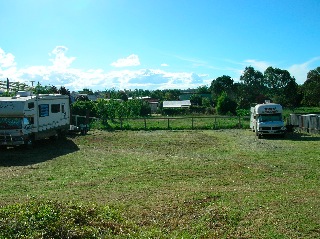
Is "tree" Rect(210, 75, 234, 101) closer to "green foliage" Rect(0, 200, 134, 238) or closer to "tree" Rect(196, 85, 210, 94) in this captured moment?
"tree" Rect(196, 85, 210, 94)

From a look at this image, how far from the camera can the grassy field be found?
250 inches

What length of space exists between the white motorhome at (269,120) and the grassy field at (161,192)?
4777 mm

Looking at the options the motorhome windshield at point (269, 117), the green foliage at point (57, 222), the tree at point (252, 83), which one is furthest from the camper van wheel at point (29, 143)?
the tree at point (252, 83)

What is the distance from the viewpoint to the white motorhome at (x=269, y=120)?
79.2 feet

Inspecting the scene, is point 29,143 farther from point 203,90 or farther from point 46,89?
point 203,90

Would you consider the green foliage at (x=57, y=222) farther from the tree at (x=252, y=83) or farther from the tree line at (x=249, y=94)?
the tree at (x=252, y=83)

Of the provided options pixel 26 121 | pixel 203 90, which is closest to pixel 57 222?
pixel 26 121

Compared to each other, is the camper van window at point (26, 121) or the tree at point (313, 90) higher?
the tree at point (313, 90)

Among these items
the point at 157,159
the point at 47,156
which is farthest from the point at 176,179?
the point at 47,156

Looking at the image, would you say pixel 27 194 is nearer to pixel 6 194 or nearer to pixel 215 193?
pixel 6 194

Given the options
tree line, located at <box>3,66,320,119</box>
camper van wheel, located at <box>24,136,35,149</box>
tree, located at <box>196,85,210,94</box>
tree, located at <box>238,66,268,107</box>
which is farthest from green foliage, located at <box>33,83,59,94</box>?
tree, located at <box>196,85,210,94</box>

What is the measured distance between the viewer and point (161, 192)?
971 centimetres

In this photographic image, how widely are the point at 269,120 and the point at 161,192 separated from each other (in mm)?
17030

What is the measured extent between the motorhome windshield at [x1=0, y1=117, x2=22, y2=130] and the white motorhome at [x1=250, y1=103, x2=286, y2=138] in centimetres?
1475
